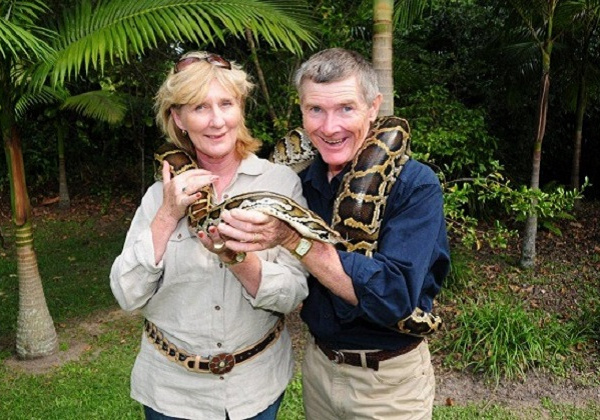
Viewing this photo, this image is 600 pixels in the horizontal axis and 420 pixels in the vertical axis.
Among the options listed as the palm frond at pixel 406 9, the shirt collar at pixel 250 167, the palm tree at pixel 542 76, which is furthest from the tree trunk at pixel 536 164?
the shirt collar at pixel 250 167

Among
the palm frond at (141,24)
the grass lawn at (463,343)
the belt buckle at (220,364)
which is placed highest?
the palm frond at (141,24)

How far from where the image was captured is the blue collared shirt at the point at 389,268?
2.41m

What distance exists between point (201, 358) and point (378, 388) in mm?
844

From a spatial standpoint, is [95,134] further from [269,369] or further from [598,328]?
[269,369]

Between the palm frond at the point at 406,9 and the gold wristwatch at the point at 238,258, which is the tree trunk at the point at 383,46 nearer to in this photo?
the palm frond at the point at 406,9

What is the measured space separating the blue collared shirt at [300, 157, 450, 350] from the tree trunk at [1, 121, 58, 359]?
178 inches

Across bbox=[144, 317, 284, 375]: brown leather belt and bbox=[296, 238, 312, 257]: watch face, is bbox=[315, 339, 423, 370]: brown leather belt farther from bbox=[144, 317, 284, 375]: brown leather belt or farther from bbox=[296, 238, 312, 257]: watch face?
bbox=[296, 238, 312, 257]: watch face

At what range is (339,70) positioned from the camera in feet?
8.54

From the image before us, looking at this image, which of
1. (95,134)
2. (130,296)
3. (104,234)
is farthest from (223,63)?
(95,134)

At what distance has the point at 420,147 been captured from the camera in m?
8.64

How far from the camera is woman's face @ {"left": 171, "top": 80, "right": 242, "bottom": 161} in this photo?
2.69m

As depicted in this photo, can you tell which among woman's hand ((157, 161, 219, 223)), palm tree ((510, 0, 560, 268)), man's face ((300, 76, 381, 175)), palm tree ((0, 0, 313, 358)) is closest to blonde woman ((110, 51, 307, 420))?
woman's hand ((157, 161, 219, 223))

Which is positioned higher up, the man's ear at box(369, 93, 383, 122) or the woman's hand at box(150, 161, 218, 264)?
the man's ear at box(369, 93, 383, 122)

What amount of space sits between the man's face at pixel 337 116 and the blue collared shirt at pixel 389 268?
0.16m
